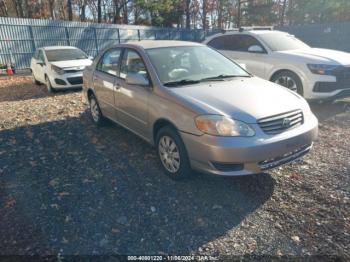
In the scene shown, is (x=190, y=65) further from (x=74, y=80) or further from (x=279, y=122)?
(x=74, y=80)

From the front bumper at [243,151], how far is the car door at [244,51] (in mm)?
4156

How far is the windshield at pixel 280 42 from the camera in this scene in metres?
7.04

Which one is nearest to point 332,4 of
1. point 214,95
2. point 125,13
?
point 125,13

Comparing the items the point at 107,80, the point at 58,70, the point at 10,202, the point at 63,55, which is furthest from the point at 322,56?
the point at 63,55

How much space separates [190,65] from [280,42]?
13.3 feet

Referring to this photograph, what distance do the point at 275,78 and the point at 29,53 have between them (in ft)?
46.8

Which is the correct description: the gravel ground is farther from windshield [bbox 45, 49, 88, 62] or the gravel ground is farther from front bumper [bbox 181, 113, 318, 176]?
windshield [bbox 45, 49, 88, 62]

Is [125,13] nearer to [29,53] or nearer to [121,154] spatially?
[29,53]

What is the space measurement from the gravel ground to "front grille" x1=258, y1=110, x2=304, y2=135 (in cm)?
75

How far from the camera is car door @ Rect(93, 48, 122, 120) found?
4.79 metres

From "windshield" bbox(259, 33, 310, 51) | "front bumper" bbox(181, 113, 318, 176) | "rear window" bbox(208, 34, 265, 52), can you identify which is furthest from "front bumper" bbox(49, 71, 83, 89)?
"front bumper" bbox(181, 113, 318, 176)

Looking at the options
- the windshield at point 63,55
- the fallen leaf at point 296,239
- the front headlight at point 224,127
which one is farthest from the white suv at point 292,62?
the windshield at point 63,55

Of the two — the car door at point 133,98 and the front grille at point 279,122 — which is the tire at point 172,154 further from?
the front grille at point 279,122

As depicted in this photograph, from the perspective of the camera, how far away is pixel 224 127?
9.91 feet
